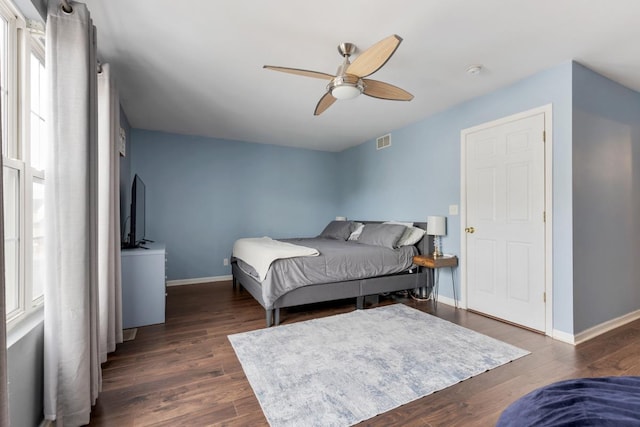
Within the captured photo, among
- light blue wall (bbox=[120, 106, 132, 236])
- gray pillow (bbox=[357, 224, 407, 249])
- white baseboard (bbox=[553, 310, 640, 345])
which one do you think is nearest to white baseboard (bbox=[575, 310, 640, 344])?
white baseboard (bbox=[553, 310, 640, 345])

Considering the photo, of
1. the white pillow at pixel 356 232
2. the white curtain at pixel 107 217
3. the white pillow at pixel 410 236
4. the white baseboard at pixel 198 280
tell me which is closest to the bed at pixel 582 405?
the white curtain at pixel 107 217

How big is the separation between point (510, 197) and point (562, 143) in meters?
0.66

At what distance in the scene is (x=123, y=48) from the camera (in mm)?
2352

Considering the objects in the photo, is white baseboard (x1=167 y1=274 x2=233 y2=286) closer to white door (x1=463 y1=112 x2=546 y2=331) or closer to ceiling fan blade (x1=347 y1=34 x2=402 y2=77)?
white door (x1=463 y1=112 x2=546 y2=331)

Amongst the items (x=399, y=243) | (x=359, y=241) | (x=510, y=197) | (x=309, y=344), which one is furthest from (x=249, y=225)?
(x=510, y=197)

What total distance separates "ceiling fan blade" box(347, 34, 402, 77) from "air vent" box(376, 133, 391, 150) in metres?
2.68

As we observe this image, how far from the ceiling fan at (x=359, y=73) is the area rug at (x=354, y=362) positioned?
2089 millimetres

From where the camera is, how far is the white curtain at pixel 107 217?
7.37 ft

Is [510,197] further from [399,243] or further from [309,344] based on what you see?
[309,344]

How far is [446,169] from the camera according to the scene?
12.3 ft

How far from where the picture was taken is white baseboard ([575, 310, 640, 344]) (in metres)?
2.61

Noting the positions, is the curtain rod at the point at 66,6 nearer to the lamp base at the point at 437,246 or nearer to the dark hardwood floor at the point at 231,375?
the dark hardwood floor at the point at 231,375

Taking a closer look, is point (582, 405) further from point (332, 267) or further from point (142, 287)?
point (142, 287)

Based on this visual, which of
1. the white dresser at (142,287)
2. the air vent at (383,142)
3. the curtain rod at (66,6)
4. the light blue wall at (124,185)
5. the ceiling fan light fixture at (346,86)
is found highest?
the air vent at (383,142)
